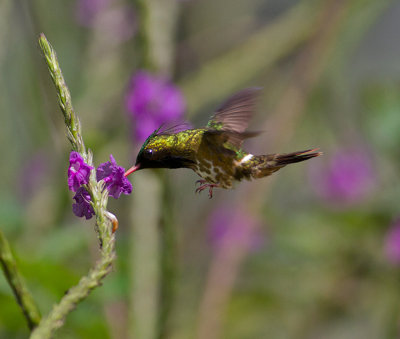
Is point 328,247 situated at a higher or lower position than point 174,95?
higher

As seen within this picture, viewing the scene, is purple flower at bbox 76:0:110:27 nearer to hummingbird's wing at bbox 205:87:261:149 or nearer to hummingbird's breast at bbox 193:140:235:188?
hummingbird's wing at bbox 205:87:261:149

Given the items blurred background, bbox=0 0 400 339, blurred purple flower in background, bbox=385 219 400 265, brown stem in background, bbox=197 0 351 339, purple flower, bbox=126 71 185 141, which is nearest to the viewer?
purple flower, bbox=126 71 185 141

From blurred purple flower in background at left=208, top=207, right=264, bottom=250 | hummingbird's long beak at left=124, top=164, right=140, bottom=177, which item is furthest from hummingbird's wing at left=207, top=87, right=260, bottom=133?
blurred purple flower in background at left=208, top=207, right=264, bottom=250

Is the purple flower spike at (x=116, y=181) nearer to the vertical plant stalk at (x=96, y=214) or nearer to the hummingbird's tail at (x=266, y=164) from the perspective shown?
the vertical plant stalk at (x=96, y=214)

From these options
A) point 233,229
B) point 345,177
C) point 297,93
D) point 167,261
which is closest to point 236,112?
point 167,261

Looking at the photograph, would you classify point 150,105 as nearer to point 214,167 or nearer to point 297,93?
point 214,167

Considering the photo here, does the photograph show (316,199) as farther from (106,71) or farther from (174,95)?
(174,95)

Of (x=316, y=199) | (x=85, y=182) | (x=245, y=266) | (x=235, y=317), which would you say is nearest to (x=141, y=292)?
(x=85, y=182)
